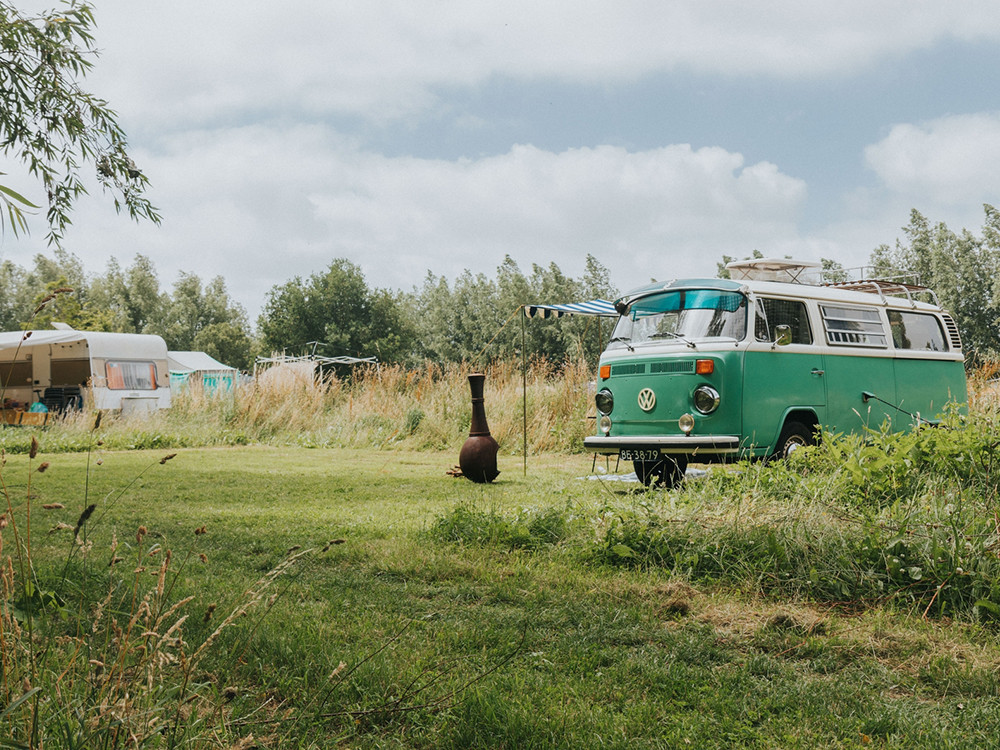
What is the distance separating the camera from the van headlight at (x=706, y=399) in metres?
7.79

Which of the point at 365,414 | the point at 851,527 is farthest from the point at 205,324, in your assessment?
the point at 851,527

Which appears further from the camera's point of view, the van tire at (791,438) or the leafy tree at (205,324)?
the leafy tree at (205,324)

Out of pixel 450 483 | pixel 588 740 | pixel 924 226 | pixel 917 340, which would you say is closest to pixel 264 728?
pixel 588 740

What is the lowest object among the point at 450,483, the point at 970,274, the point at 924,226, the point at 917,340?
the point at 450,483

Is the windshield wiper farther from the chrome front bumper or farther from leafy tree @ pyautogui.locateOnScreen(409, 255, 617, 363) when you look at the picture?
leafy tree @ pyautogui.locateOnScreen(409, 255, 617, 363)

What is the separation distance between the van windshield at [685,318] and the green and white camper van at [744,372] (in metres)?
0.01

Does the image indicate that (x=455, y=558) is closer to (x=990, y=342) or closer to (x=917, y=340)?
(x=917, y=340)

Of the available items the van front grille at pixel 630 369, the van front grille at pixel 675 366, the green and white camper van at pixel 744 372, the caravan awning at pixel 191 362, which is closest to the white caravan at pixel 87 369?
the van front grille at pixel 630 369

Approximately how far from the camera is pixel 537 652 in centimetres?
328

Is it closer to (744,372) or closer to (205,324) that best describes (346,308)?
(205,324)

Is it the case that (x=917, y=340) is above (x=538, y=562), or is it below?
above

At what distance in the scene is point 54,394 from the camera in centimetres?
1909

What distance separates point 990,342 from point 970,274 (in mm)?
4392

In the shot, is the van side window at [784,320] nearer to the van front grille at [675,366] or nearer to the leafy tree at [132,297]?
the van front grille at [675,366]
